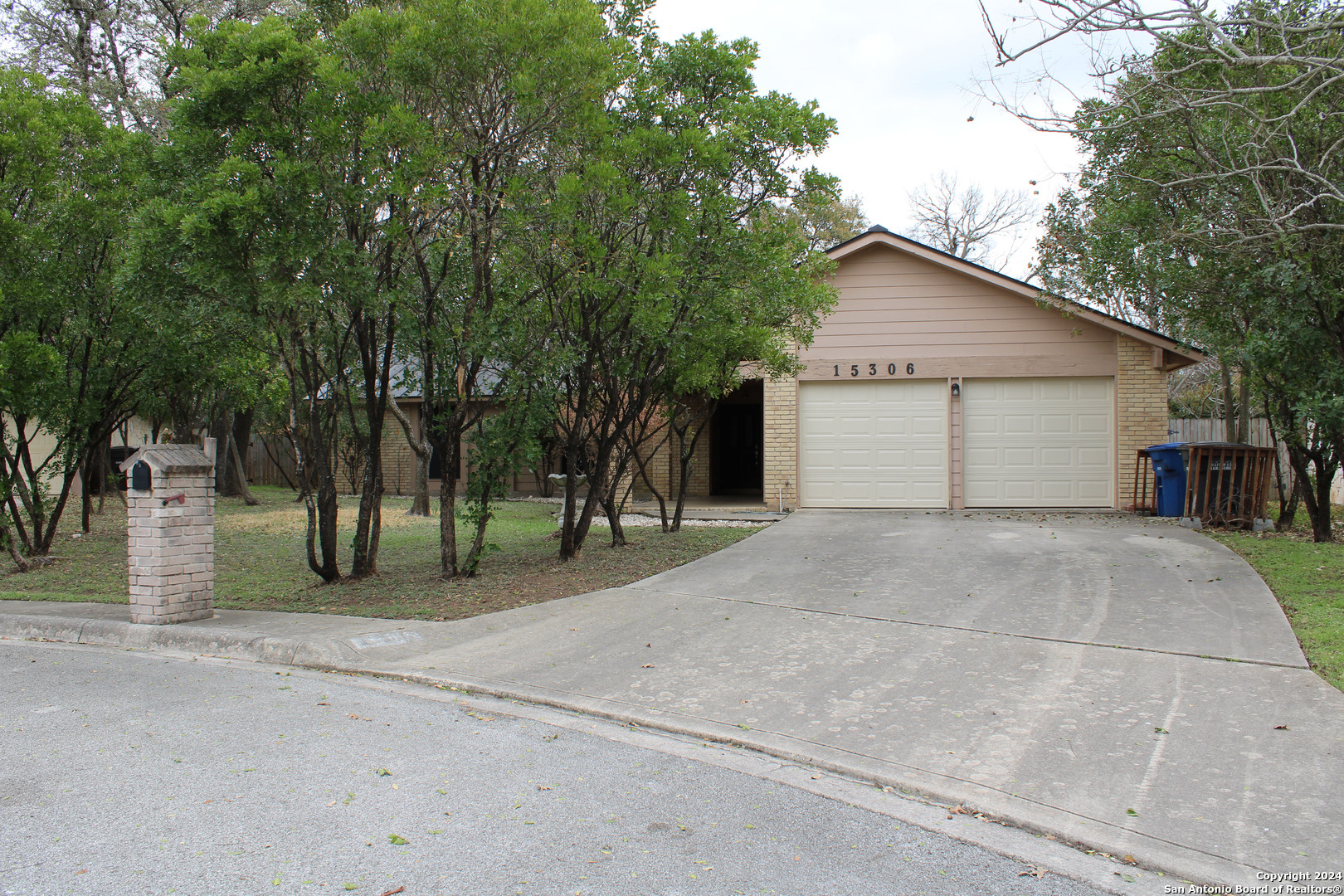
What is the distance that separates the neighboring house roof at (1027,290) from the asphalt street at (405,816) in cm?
1158

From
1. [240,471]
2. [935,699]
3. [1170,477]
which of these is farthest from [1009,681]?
[240,471]

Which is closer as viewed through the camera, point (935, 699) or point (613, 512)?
point (935, 699)

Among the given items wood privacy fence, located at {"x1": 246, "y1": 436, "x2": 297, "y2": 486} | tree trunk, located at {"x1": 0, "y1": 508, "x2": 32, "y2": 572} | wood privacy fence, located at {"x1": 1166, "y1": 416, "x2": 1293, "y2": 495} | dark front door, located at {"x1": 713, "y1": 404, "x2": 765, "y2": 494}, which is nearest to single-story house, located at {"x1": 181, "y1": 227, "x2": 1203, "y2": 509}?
dark front door, located at {"x1": 713, "y1": 404, "x2": 765, "y2": 494}

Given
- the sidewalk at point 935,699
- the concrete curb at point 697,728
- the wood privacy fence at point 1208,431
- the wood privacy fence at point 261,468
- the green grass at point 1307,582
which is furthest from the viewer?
the wood privacy fence at point 261,468

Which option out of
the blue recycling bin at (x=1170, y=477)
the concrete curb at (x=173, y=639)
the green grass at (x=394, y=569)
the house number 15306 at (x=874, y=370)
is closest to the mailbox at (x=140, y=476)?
the concrete curb at (x=173, y=639)

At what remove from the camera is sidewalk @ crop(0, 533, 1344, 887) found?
3.91m

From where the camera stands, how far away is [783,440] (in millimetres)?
15820

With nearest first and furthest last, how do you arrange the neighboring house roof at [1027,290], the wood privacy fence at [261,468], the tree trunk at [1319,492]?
the tree trunk at [1319,492] < the neighboring house roof at [1027,290] < the wood privacy fence at [261,468]

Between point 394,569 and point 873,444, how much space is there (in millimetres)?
8703

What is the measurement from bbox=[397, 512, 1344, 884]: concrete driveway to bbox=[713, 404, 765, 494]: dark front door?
43.4ft

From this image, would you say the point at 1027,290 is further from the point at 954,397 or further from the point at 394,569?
the point at 394,569

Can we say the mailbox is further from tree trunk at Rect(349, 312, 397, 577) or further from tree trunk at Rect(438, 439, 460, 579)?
tree trunk at Rect(438, 439, 460, 579)

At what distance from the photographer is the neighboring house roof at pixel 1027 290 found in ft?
48.0

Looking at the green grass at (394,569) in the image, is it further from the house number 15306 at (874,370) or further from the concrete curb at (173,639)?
the house number 15306 at (874,370)
